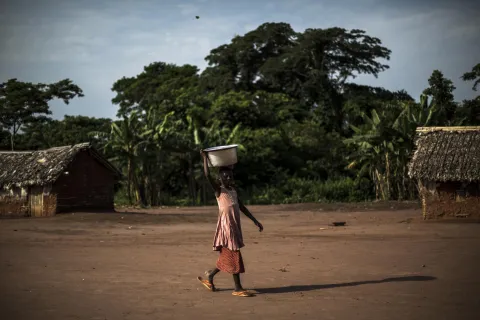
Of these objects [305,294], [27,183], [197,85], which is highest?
[197,85]

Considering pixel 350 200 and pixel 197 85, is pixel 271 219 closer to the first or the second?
pixel 350 200

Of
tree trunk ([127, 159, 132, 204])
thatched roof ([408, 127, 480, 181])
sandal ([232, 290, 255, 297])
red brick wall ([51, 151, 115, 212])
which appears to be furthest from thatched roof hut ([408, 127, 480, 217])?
tree trunk ([127, 159, 132, 204])

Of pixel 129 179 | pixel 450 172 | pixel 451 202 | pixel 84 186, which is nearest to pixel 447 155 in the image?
pixel 450 172

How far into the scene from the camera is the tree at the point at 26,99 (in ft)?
146

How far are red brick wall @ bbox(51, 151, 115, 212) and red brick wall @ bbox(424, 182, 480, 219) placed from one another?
12067 millimetres

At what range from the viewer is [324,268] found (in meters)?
11.5

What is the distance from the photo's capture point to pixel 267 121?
43.3 meters

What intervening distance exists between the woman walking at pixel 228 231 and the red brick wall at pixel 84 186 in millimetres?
17135

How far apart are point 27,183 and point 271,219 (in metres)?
8.63

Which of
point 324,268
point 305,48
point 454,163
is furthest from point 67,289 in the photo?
point 305,48

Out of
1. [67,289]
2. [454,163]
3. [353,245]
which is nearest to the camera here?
[67,289]

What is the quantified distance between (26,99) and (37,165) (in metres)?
20.4

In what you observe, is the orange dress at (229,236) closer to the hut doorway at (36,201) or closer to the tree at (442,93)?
the hut doorway at (36,201)

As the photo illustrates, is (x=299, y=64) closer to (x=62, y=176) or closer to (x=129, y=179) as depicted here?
(x=129, y=179)
